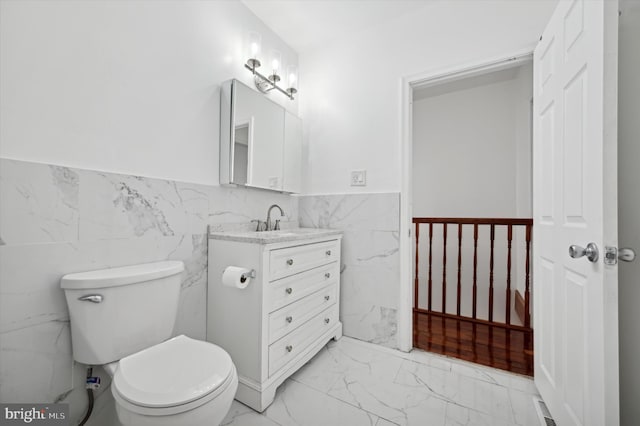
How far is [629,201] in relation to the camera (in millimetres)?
1087

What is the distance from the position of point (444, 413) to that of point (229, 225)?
1.57 meters

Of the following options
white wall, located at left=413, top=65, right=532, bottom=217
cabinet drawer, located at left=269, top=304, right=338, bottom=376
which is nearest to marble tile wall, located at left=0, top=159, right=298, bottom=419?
cabinet drawer, located at left=269, top=304, right=338, bottom=376

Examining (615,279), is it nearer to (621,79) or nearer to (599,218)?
(599,218)

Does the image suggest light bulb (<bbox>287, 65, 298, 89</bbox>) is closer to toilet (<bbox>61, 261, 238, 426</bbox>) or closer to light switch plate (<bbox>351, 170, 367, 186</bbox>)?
light switch plate (<bbox>351, 170, 367, 186</bbox>)

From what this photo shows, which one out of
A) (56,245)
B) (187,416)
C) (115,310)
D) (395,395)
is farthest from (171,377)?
(395,395)

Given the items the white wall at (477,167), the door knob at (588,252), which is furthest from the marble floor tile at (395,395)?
the white wall at (477,167)

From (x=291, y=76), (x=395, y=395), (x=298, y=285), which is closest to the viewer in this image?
(x=395, y=395)

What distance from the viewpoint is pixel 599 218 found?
35.7 inches

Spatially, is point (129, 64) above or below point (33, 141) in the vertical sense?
above

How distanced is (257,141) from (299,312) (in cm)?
119

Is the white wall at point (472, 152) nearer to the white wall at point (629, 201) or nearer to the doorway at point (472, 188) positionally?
the doorway at point (472, 188)

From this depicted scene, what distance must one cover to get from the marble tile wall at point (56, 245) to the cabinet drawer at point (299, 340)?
0.74m

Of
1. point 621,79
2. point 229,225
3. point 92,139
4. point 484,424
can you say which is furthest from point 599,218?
point 92,139

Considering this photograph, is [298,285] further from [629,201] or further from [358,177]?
[629,201]
